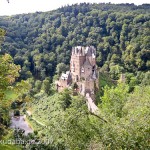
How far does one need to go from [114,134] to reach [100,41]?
234ft

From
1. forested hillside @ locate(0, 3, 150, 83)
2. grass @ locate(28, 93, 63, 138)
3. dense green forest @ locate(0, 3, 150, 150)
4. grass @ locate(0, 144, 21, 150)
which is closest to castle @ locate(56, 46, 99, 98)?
dense green forest @ locate(0, 3, 150, 150)

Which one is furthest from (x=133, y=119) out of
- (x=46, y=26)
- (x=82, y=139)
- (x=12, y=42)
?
(x=46, y=26)

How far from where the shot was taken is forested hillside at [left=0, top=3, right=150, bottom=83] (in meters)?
Result: 70.8

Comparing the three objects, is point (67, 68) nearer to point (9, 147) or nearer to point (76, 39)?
point (76, 39)

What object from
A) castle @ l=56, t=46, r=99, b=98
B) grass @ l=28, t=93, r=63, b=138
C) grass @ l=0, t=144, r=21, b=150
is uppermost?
grass @ l=0, t=144, r=21, b=150

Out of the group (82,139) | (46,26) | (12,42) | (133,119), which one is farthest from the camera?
(46,26)

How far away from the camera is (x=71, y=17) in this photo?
97750 millimetres

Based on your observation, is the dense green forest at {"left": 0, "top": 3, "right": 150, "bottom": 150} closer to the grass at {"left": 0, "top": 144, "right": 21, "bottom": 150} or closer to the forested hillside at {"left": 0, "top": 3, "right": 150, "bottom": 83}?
the forested hillside at {"left": 0, "top": 3, "right": 150, "bottom": 83}

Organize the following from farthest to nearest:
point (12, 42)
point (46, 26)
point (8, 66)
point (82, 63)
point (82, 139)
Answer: point (46, 26) < point (12, 42) < point (82, 63) < point (82, 139) < point (8, 66)

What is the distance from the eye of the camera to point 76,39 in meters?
83.8

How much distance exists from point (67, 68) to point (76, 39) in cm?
2020

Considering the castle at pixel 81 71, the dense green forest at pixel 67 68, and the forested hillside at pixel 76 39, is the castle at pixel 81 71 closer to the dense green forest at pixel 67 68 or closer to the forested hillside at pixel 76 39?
the dense green forest at pixel 67 68

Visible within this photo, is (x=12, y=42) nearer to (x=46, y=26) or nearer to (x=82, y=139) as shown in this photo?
(x=46, y=26)

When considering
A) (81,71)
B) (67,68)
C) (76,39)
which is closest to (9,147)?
(81,71)
